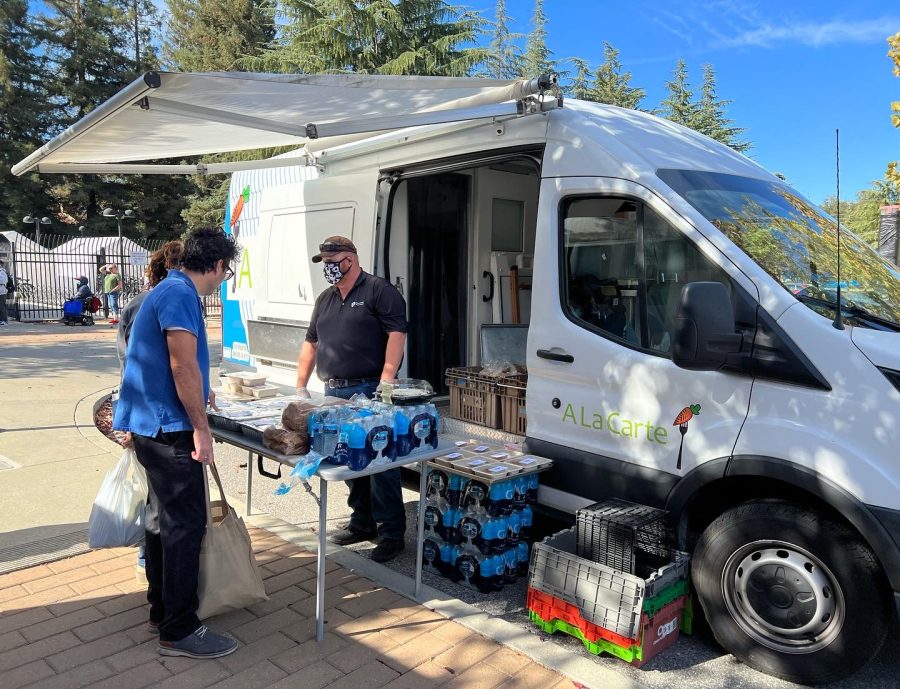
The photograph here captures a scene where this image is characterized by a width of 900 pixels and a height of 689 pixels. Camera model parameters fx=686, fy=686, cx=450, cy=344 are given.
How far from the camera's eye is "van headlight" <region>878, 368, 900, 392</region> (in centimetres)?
269

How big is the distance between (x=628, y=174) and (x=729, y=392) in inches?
48.1

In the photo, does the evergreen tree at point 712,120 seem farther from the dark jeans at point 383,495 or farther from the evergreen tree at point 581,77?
the dark jeans at point 383,495

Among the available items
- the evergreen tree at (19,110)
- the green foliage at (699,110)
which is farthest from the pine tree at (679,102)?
the evergreen tree at (19,110)

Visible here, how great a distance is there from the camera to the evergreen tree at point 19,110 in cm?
3647

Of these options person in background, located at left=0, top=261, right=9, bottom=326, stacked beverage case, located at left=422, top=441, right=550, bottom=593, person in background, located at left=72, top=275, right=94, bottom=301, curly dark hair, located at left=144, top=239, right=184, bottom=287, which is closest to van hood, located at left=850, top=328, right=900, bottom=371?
stacked beverage case, located at left=422, top=441, right=550, bottom=593

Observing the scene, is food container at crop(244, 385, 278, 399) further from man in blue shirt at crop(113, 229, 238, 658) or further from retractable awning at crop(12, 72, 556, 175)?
retractable awning at crop(12, 72, 556, 175)

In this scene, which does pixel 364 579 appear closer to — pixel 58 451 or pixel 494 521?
pixel 494 521

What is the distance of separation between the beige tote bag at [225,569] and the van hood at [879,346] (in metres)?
2.83

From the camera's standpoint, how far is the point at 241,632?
3.22m

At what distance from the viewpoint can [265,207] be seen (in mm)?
6066

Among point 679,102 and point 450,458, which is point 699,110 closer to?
point 679,102

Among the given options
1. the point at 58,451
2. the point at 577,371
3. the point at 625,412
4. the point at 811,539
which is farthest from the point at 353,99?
the point at 58,451

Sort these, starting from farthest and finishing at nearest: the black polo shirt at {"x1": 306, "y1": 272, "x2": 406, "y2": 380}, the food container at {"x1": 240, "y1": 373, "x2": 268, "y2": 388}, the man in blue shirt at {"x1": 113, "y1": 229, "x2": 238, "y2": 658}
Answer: the food container at {"x1": 240, "y1": 373, "x2": 268, "y2": 388}, the black polo shirt at {"x1": 306, "y1": 272, "x2": 406, "y2": 380}, the man in blue shirt at {"x1": 113, "y1": 229, "x2": 238, "y2": 658}

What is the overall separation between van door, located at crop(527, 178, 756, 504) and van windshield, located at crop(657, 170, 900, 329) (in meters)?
0.20
